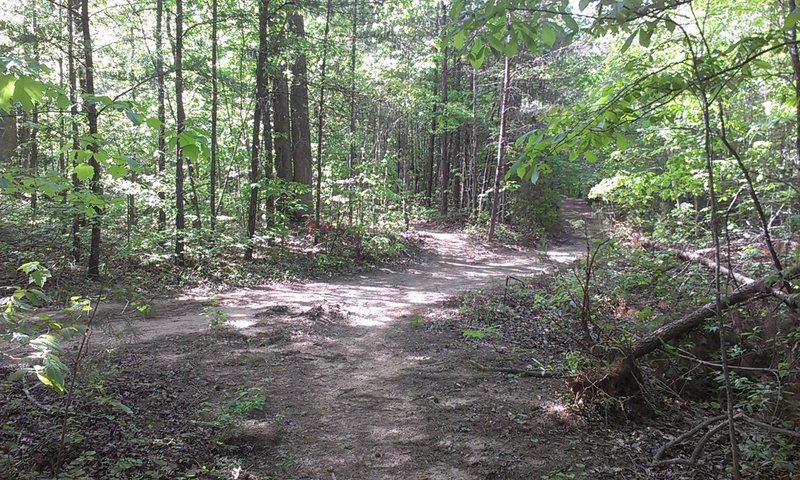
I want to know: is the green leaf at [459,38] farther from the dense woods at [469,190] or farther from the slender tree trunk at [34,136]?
the slender tree trunk at [34,136]

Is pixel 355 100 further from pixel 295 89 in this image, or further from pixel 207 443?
pixel 207 443

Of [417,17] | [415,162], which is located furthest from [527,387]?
[415,162]

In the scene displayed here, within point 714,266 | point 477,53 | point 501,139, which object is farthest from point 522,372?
point 501,139

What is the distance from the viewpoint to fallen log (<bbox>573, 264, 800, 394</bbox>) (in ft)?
15.5

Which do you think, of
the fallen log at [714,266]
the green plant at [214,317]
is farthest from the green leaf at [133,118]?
the green plant at [214,317]

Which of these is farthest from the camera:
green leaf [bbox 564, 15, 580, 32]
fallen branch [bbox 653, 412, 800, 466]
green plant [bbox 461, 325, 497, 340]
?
green plant [bbox 461, 325, 497, 340]

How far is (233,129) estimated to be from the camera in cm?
1577

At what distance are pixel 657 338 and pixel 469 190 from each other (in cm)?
1990

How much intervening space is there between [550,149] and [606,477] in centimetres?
281

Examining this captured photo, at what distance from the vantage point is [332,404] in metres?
5.02

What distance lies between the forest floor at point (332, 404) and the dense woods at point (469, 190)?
125 millimetres

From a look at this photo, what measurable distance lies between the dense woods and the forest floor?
0.13m

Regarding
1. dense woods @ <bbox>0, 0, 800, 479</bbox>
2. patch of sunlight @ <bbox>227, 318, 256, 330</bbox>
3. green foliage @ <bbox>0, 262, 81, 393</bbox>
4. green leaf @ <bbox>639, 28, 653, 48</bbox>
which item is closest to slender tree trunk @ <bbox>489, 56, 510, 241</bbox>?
dense woods @ <bbox>0, 0, 800, 479</bbox>

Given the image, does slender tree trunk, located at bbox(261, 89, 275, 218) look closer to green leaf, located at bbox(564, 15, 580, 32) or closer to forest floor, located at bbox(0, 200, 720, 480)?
forest floor, located at bbox(0, 200, 720, 480)
